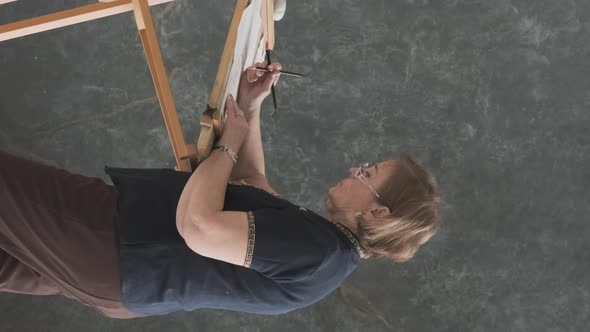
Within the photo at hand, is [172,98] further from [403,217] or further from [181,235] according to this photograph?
[403,217]

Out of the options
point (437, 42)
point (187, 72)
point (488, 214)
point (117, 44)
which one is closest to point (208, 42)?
point (187, 72)

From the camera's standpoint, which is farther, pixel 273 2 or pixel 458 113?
pixel 458 113

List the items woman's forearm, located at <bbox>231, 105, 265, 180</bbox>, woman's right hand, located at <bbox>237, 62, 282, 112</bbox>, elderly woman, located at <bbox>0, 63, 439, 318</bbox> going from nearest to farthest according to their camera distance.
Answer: elderly woman, located at <bbox>0, 63, 439, 318</bbox> → woman's right hand, located at <bbox>237, 62, 282, 112</bbox> → woman's forearm, located at <bbox>231, 105, 265, 180</bbox>

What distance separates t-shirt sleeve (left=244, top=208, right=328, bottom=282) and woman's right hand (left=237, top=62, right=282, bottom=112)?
16.9 inches

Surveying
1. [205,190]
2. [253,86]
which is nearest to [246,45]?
[253,86]

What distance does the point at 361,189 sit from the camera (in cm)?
162

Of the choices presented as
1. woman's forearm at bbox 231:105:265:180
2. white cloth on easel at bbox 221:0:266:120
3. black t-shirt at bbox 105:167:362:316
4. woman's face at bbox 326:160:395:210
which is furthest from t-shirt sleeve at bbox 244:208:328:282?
woman's forearm at bbox 231:105:265:180

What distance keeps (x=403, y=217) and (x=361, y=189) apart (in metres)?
0.16

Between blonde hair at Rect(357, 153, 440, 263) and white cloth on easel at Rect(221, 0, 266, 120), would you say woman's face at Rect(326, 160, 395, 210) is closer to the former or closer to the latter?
blonde hair at Rect(357, 153, 440, 263)

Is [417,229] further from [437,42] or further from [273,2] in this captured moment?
[437,42]

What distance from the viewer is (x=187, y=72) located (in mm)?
3576

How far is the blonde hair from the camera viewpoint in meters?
1.55

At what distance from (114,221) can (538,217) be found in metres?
2.75

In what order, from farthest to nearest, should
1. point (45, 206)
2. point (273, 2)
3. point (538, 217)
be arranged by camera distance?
point (538, 217) < point (273, 2) < point (45, 206)
